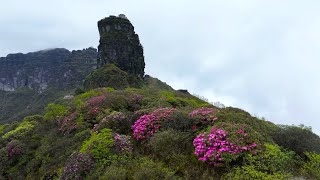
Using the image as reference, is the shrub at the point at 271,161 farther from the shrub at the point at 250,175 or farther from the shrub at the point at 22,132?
the shrub at the point at 22,132

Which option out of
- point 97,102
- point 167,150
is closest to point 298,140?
point 167,150

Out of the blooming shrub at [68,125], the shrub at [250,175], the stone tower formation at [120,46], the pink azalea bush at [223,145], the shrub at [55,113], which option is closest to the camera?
the shrub at [250,175]

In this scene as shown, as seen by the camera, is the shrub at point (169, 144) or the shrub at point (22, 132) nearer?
the shrub at point (169, 144)

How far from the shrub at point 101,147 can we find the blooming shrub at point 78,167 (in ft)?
0.98

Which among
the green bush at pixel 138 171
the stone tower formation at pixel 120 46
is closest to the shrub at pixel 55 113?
the green bush at pixel 138 171

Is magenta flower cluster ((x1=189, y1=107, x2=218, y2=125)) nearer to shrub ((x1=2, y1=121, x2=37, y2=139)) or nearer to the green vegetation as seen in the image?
the green vegetation

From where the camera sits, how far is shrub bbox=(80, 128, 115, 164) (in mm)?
12113

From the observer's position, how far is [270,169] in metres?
10.4

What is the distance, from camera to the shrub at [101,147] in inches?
477

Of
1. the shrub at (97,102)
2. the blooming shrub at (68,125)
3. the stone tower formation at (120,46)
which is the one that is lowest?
the blooming shrub at (68,125)

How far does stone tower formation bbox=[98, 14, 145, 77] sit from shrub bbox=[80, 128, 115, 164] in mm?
68714

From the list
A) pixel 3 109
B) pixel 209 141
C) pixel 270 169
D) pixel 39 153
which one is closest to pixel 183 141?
pixel 209 141

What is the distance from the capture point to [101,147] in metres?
12.5

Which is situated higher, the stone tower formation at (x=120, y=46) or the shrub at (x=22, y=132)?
the stone tower formation at (x=120, y=46)
